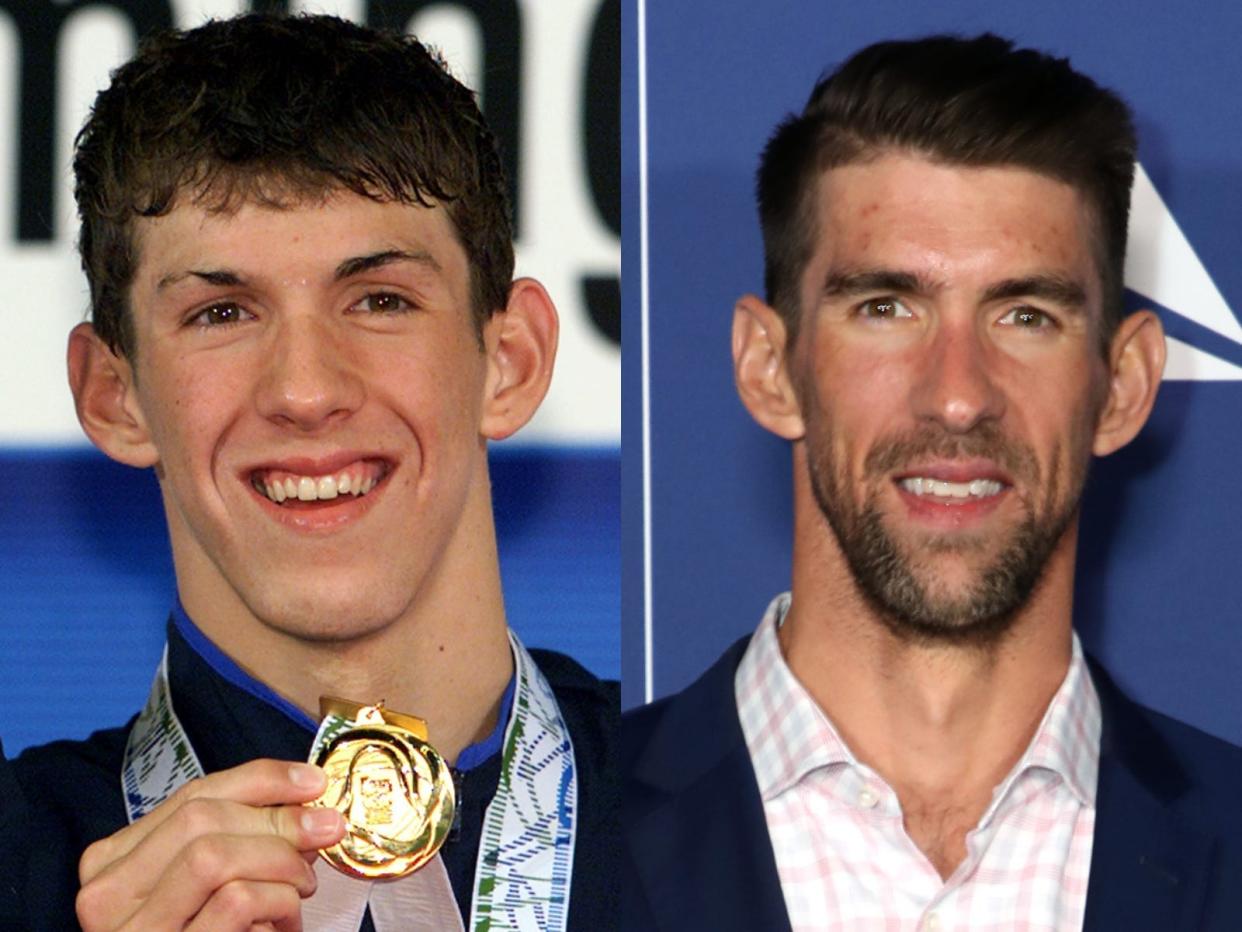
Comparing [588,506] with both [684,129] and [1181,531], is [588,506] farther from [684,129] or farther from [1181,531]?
[1181,531]

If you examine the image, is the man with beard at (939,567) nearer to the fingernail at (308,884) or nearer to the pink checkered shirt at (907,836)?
the pink checkered shirt at (907,836)

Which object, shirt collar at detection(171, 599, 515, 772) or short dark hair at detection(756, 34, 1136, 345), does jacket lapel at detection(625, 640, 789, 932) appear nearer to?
shirt collar at detection(171, 599, 515, 772)

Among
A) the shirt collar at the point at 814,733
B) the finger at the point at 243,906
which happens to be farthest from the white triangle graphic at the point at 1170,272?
the finger at the point at 243,906

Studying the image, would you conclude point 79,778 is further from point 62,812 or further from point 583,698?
point 583,698

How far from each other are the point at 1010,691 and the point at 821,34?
990 millimetres

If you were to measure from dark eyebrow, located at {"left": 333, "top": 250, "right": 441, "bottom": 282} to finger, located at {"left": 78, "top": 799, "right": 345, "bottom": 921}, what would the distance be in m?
0.71

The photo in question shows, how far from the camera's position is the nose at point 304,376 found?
2.55 metres

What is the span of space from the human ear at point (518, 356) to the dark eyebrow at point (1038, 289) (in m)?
0.62

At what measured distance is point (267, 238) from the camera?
8.29 ft

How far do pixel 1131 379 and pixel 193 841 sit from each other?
142 centimetres

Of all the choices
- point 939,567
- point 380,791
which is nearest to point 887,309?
point 939,567

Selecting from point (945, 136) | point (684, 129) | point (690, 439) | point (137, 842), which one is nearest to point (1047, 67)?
point (945, 136)

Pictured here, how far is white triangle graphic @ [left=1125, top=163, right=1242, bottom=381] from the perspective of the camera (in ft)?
9.26

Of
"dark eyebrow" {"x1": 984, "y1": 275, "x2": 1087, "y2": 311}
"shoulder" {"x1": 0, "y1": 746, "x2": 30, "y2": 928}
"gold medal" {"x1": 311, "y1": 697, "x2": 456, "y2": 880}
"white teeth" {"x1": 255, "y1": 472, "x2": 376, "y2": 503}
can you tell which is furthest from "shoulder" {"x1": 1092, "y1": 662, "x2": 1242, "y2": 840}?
"shoulder" {"x1": 0, "y1": 746, "x2": 30, "y2": 928}
